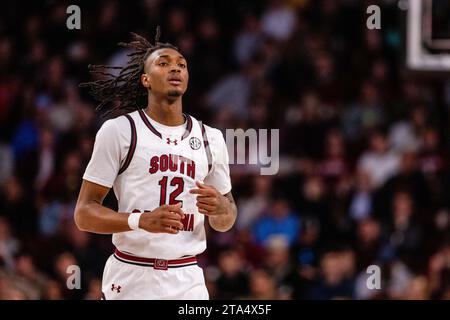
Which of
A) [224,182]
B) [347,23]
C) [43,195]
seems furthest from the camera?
[347,23]

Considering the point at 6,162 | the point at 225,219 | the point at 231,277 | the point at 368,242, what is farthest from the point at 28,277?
the point at 225,219

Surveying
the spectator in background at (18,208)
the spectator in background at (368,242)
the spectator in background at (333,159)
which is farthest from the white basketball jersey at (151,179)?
the spectator in background at (333,159)

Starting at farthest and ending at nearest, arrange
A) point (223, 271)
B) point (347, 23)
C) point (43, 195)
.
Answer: point (347, 23), point (43, 195), point (223, 271)

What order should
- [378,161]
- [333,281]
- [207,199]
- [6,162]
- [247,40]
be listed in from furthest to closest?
1. [247,40]
2. [6,162]
3. [378,161]
4. [333,281]
5. [207,199]

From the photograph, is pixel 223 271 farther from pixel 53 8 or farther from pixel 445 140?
pixel 53 8

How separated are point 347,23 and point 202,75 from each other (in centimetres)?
215

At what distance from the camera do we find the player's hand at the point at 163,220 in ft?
17.1

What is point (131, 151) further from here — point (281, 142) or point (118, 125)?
point (281, 142)

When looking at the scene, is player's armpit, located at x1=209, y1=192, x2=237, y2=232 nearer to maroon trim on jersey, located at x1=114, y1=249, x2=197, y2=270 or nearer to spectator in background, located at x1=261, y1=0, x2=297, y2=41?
maroon trim on jersey, located at x1=114, y1=249, x2=197, y2=270

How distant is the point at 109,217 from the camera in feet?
17.8

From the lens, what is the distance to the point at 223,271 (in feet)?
31.3

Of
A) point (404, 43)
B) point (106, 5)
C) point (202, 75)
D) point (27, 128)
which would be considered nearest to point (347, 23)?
point (202, 75)

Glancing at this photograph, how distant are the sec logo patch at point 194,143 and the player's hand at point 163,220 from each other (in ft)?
2.02

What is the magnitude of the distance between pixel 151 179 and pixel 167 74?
0.64m
